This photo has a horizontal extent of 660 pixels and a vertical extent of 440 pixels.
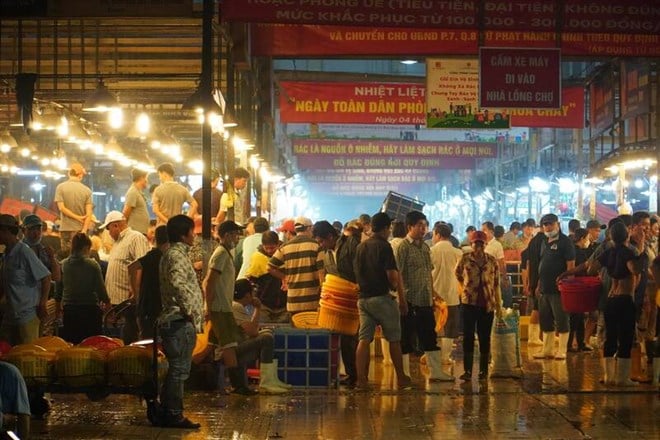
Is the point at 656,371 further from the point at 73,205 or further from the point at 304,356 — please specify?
the point at 73,205

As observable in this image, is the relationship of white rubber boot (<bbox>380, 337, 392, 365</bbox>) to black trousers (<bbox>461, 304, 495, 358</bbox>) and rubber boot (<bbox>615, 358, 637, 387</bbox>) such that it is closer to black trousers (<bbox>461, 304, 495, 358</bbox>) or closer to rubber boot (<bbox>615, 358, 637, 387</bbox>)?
black trousers (<bbox>461, 304, 495, 358</bbox>)

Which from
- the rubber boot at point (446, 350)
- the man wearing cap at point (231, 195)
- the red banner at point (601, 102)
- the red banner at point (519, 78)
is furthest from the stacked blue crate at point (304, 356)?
the red banner at point (601, 102)

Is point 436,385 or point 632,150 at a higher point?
point 632,150

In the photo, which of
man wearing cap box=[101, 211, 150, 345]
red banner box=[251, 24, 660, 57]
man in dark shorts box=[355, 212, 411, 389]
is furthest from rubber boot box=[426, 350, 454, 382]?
red banner box=[251, 24, 660, 57]

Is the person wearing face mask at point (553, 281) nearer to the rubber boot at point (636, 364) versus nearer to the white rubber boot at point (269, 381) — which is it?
the rubber boot at point (636, 364)

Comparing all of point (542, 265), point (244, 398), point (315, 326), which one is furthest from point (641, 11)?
point (244, 398)

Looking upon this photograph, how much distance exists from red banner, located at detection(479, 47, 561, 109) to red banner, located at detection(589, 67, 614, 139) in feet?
24.9

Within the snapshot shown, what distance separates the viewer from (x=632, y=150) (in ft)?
70.6

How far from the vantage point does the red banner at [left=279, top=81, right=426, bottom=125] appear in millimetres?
24469

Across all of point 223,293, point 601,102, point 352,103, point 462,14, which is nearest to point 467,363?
point 223,293

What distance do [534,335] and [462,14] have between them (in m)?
6.05

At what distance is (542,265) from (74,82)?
1037 centimetres

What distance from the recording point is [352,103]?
81.0 feet

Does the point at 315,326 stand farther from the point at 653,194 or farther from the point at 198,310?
the point at 653,194
